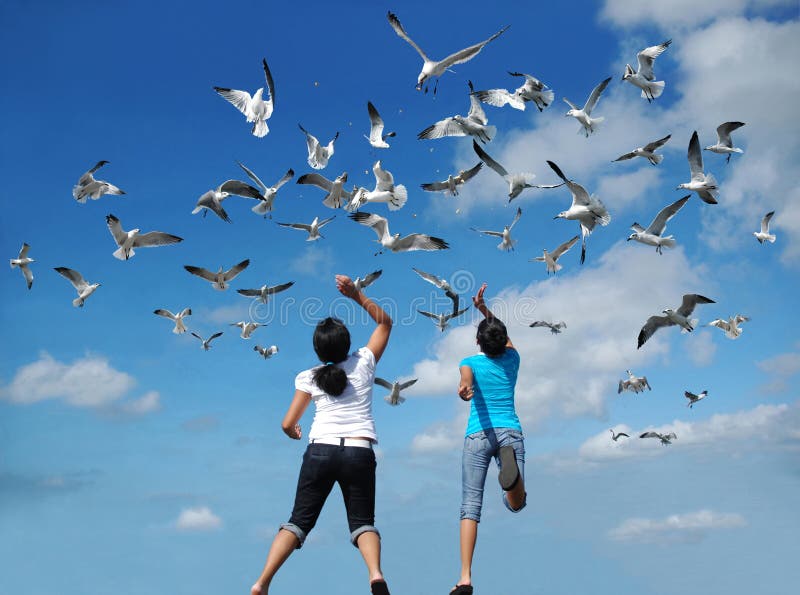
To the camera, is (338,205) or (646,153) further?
(646,153)

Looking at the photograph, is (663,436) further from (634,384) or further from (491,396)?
(491,396)

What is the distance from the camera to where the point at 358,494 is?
18.5 ft

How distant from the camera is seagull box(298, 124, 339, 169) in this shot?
1489cm

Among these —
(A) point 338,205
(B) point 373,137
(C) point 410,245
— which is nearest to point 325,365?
(C) point 410,245

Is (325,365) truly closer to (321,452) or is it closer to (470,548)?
(321,452)

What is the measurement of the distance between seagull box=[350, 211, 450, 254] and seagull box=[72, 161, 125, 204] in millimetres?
5698

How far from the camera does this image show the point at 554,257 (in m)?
18.0

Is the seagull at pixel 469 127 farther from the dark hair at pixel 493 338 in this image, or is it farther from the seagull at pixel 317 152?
the dark hair at pixel 493 338

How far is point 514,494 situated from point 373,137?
1068 centimetres

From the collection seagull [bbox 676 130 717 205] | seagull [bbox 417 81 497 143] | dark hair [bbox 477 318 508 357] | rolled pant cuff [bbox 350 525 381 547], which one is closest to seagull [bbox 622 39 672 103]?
seagull [bbox 676 130 717 205]

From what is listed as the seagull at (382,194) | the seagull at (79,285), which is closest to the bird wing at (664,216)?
the seagull at (382,194)

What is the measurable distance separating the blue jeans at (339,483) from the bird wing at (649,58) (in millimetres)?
13870

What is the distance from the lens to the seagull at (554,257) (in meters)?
17.4

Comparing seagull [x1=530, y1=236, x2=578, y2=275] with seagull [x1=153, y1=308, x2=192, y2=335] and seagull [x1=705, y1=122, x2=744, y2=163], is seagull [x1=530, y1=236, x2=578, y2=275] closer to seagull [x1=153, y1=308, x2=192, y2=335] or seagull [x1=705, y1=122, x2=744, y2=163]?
seagull [x1=705, y1=122, x2=744, y2=163]
